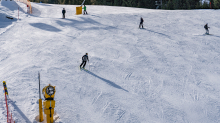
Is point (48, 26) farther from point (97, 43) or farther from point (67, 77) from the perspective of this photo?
point (67, 77)

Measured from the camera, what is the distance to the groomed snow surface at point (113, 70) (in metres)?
9.19

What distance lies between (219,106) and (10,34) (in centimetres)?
1713

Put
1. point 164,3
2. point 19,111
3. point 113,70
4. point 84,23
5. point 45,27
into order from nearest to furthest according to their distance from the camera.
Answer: point 19,111
point 113,70
point 45,27
point 84,23
point 164,3

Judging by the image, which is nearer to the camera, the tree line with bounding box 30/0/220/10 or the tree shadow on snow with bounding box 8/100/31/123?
the tree shadow on snow with bounding box 8/100/31/123

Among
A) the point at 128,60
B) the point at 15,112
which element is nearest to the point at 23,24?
the point at 128,60

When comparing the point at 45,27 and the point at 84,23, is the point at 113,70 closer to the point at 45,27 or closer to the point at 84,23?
the point at 45,27

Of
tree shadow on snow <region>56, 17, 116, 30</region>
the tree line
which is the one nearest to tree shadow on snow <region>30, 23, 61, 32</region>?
tree shadow on snow <region>56, 17, 116, 30</region>

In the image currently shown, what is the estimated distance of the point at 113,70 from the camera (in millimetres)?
13188

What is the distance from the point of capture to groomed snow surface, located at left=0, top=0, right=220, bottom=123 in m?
9.19

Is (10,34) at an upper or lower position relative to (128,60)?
upper

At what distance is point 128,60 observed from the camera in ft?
48.9

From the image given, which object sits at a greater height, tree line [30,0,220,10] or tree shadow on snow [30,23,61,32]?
tree line [30,0,220,10]

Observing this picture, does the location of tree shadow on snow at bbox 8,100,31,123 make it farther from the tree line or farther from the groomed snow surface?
the tree line

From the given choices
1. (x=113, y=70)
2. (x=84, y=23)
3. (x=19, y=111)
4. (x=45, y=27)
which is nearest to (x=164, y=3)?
(x=84, y=23)
